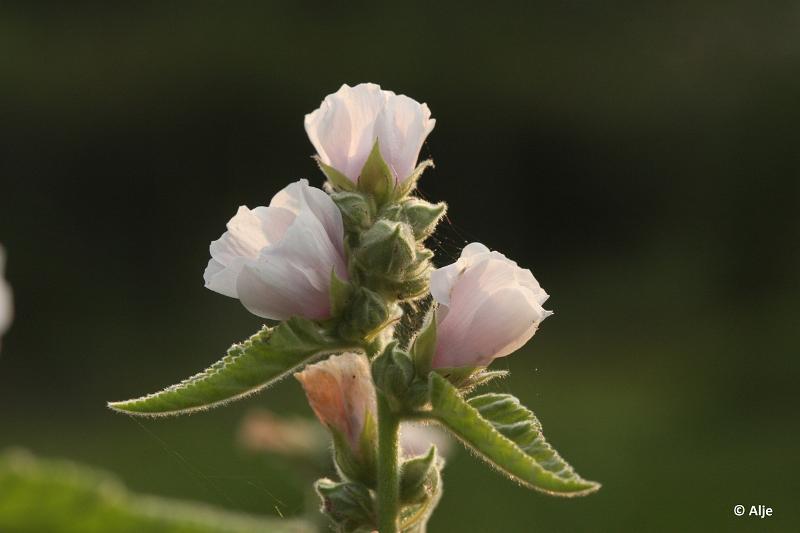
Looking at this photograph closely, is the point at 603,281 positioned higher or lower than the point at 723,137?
lower

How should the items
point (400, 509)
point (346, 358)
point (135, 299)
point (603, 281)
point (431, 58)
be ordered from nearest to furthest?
point (400, 509), point (346, 358), point (135, 299), point (603, 281), point (431, 58)

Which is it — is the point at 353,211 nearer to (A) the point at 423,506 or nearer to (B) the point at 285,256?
(B) the point at 285,256

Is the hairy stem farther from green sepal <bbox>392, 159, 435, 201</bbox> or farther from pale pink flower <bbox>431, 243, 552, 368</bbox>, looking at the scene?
green sepal <bbox>392, 159, 435, 201</bbox>

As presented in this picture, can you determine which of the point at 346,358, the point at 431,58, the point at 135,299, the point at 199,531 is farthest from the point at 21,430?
the point at 346,358

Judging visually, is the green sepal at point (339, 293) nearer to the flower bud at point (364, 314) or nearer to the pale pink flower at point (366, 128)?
the flower bud at point (364, 314)

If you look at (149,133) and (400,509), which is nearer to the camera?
(400,509)

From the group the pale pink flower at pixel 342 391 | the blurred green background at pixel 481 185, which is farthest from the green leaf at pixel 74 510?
the blurred green background at pixel 481 185

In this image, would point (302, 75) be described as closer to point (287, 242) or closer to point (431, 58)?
point (431, 58)
